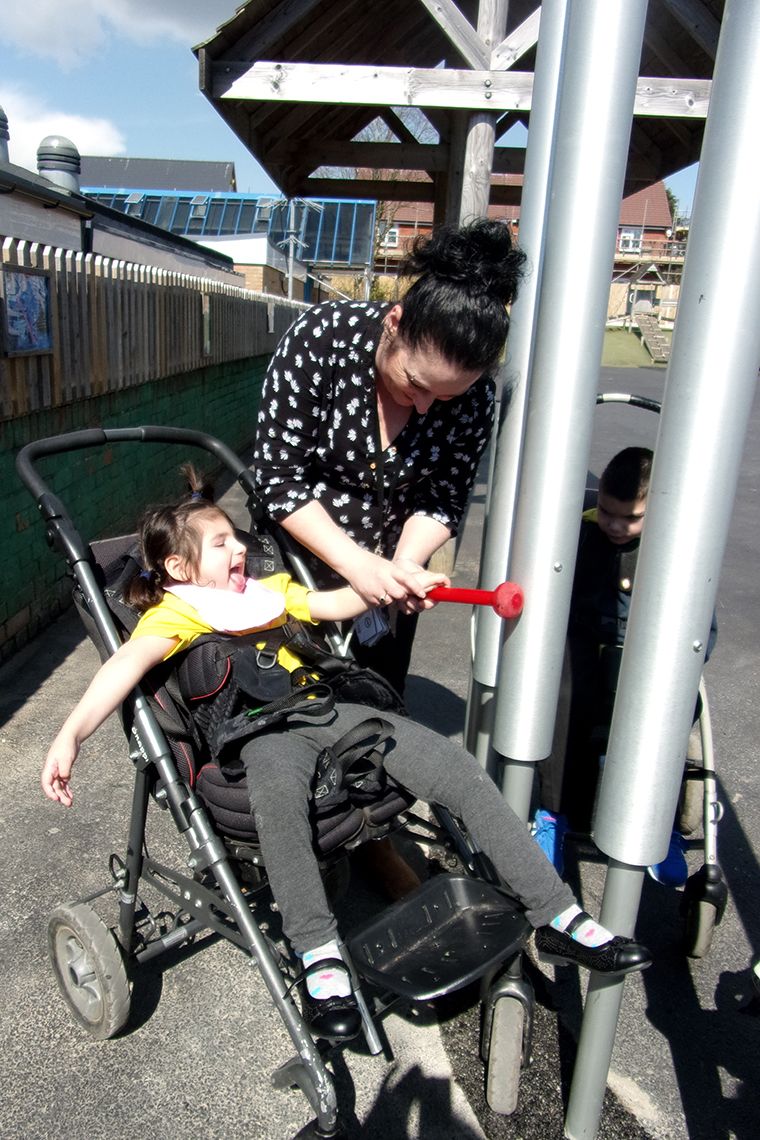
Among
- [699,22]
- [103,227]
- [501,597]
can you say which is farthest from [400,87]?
[103,227]

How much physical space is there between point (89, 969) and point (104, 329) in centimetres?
425

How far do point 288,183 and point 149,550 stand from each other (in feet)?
19.9

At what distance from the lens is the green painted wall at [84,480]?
449 cm

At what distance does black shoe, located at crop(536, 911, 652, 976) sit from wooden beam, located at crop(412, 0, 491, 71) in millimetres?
4809

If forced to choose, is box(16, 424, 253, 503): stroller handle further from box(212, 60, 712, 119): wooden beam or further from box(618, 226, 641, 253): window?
box(618, 226, 641, 253): window

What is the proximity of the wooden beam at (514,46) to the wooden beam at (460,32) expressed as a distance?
0.05 meters

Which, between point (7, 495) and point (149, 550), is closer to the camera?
point (149, 550)

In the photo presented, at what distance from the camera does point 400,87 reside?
502 cm

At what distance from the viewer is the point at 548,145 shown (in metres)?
2.19

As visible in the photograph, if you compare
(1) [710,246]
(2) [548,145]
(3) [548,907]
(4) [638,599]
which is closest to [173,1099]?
(3) [548,907]

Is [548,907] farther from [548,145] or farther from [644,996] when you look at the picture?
[548,145]

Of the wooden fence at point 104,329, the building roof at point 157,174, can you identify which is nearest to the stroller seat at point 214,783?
the wooden fence at point 104,329

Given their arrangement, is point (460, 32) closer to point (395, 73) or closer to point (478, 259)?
point (395, 73)

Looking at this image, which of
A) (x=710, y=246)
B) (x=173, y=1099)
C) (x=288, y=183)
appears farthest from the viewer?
(x=288, y=183)
